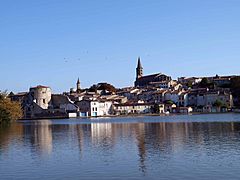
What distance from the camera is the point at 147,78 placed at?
149 metres

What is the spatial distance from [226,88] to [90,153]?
96.8 meters

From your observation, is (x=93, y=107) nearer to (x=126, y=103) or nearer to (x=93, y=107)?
(x=93, y=107)

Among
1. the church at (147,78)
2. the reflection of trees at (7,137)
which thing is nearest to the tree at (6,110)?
the reflection of trees at (7,137)

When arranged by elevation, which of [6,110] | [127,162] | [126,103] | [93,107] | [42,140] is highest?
[126,103]

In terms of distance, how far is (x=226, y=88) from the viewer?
4473 inches

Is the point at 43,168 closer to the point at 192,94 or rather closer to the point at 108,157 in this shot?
the point at 108,157

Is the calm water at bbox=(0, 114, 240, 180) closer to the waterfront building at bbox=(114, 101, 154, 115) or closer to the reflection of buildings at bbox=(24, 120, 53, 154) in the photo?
the reflection of buildings at bbox=(24, 120, 53, 154)

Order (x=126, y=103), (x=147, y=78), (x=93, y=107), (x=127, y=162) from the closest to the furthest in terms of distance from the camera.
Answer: (x=127, y=162) → (x=93, y=107) → (x=126, y=103) → (x=147, y=78)

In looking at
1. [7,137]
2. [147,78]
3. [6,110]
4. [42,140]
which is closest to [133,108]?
[147,78]

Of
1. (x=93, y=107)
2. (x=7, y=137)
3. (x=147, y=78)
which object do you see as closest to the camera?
(x=7, y=137)

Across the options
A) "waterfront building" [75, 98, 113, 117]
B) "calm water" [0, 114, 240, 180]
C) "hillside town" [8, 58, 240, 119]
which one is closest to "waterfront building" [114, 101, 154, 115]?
"hillside town" [8, 58, 240, 119]

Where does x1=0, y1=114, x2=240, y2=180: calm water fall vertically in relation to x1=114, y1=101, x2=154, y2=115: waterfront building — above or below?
below

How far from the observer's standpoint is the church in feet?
467

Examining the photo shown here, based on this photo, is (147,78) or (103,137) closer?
(103,137)
